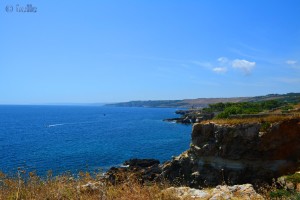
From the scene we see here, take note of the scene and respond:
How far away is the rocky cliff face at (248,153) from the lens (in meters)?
25.0

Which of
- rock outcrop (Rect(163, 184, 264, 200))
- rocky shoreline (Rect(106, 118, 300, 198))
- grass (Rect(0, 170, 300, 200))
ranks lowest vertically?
rocky shoreline (Rect(106, 118, 300, 198))

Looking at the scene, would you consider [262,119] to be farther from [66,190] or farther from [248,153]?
[66,190]

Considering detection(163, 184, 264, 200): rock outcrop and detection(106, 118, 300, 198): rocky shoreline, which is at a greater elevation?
detection(163, 184, 264, 200): rock outcrop

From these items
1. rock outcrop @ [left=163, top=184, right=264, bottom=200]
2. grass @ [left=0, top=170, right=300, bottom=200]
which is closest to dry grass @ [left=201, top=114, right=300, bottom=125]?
rock outcrop @ [left=163, top=184, right=264, bottom=200]

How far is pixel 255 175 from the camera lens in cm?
2500

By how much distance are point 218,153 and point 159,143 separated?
38.6m

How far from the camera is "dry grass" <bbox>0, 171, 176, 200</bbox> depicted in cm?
620

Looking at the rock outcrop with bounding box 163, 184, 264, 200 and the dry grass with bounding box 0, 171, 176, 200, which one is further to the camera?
the rock outcrop with bounding box 163, 184, 264, 200

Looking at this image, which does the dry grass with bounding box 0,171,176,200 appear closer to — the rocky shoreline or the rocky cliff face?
the rocky shoreline

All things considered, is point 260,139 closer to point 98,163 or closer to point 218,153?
point 218,153

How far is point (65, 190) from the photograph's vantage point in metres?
6.38

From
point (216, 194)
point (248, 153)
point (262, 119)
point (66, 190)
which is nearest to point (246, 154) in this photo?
point (248, 153)

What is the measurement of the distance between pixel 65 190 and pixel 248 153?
22.0m

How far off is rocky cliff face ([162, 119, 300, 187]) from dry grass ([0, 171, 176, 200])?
19.0 metres
